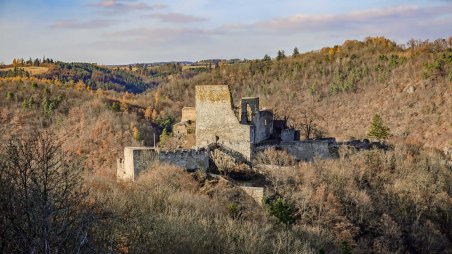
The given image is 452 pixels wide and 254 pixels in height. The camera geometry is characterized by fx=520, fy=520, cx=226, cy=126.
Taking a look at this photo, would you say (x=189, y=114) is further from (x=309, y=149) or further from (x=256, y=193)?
(x=256, y=193)

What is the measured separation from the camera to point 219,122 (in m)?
36.1

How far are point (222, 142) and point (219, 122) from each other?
4.61 feet

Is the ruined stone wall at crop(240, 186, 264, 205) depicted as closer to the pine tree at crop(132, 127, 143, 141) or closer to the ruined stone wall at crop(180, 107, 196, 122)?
the ruined stone wall at crop(180, 107, 196, 122)

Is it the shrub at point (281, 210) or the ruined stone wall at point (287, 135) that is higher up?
the ruined stone wall at point (287, 135)

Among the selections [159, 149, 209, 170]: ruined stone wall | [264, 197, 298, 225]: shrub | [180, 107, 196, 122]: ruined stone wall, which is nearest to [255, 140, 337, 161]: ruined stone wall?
[159, 149, 209, 170]: ruined stone wall

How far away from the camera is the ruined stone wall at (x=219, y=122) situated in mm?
35656

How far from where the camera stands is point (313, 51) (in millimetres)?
158500

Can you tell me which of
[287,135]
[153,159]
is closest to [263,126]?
[287,135]

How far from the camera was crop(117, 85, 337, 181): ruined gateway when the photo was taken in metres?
32.4

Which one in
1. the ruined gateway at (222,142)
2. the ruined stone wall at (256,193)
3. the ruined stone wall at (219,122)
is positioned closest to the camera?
the ruined stone wall at (256,193)

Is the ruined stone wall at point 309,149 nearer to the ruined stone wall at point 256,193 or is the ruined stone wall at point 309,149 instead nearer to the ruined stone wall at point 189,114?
the ruined stone wall at point 256,193

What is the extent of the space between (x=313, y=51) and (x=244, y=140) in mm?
127745

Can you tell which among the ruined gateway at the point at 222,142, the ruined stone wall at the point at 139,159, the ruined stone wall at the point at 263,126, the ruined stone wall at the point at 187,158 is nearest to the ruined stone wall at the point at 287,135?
the ruined gateway at the point at 222,142

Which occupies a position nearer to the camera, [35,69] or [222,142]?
[222,142]
